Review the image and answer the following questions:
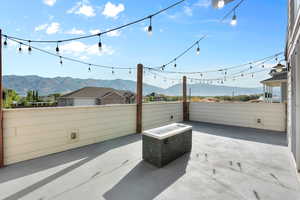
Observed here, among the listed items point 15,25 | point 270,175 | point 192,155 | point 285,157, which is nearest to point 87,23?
point 15,25

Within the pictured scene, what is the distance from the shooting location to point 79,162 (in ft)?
8.46

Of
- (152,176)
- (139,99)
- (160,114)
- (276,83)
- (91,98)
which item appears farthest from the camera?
(91,98)

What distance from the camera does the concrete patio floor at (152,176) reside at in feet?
5.58

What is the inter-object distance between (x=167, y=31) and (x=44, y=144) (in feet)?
15.2

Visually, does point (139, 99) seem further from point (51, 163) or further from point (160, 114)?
point (51, 163)

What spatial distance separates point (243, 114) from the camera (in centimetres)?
539

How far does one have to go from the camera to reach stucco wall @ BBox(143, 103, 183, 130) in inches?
199

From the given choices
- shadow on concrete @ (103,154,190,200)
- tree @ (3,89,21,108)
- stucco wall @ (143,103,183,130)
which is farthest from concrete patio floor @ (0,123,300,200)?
stucco wall @ (143,103,183,130)

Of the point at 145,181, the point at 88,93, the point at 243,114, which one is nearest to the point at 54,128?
the point at 145,181

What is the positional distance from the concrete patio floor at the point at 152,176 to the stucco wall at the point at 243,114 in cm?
198

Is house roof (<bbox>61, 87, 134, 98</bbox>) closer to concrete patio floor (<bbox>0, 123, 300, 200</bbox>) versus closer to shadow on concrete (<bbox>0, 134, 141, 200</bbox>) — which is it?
shadow on concrete (<bbox>0, 134, 141, 200</bbox>)

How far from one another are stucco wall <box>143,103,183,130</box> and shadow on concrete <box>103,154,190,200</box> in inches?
100

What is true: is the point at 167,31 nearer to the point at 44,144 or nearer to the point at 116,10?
the point at 116,10

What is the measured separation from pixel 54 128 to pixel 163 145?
2.35m
